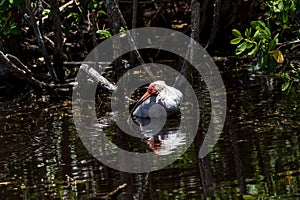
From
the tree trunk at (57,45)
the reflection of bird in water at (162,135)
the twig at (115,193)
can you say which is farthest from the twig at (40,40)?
the twig at (115,193)

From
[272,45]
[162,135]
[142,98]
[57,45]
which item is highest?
[272,45]

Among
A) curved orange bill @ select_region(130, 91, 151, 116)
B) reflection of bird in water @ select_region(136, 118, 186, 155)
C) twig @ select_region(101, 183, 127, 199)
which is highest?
curved orange bill @ select_region(130, 91, 151, 116)

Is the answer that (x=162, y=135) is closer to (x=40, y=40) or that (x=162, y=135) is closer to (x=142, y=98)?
(x=142, y=98)

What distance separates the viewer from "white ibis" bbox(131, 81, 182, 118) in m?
8.22

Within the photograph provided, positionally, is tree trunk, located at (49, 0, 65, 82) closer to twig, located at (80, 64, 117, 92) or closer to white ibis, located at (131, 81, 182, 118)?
twig, located at (80, 64, 117, 92)

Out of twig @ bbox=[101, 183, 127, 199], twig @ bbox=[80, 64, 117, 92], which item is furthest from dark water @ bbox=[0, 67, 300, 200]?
twig @ bbox=[80, 64, 117, 92]

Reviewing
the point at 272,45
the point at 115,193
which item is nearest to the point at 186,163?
the point at 115,193

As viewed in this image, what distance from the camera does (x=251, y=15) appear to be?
12.6 m

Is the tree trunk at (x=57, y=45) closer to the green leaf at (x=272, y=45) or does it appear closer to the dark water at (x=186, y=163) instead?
the dark water at (x=186, y=163)

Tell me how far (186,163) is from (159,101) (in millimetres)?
2188

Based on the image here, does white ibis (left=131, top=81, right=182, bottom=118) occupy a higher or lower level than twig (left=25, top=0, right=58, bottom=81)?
lower

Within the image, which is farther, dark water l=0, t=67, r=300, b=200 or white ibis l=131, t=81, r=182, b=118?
white ibis l=131, t=81, r=182, b=118

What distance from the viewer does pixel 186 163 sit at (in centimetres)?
615

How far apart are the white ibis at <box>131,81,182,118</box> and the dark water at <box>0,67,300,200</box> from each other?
38 cm
